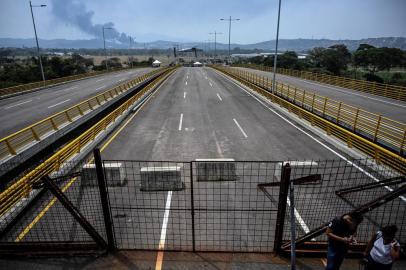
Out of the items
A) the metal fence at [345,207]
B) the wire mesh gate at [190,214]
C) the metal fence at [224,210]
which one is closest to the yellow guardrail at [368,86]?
the metal fence at [224,210]

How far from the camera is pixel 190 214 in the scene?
856cm

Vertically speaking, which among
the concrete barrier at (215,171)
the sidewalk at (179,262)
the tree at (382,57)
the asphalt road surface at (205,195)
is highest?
the tree at (382,57)

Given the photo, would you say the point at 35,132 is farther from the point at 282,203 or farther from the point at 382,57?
the point at 382,57

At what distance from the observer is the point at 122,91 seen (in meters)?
31.4

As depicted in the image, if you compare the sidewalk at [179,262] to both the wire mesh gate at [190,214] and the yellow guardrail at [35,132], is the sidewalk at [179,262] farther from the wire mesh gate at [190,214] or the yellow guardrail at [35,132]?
the yellow guardrail at [35,132]

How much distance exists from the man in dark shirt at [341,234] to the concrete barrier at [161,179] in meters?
5.77

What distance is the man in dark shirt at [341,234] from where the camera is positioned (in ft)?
16.8

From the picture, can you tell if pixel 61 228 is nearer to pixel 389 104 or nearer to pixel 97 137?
pixel 97 137

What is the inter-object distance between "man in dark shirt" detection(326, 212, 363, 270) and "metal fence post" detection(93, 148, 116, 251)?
15.5ft

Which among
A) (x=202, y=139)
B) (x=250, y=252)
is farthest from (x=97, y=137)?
(x=250, y=252)

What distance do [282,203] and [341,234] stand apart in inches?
49.3

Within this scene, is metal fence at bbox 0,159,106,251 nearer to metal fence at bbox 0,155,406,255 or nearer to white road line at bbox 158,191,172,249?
metal fence at bbox 0,155,406,255

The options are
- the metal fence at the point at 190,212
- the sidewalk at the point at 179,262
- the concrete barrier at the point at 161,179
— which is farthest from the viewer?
the concrete barrier at the point at 161,179

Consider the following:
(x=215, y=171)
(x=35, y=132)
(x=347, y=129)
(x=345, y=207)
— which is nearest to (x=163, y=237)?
(x=215, y=171)
